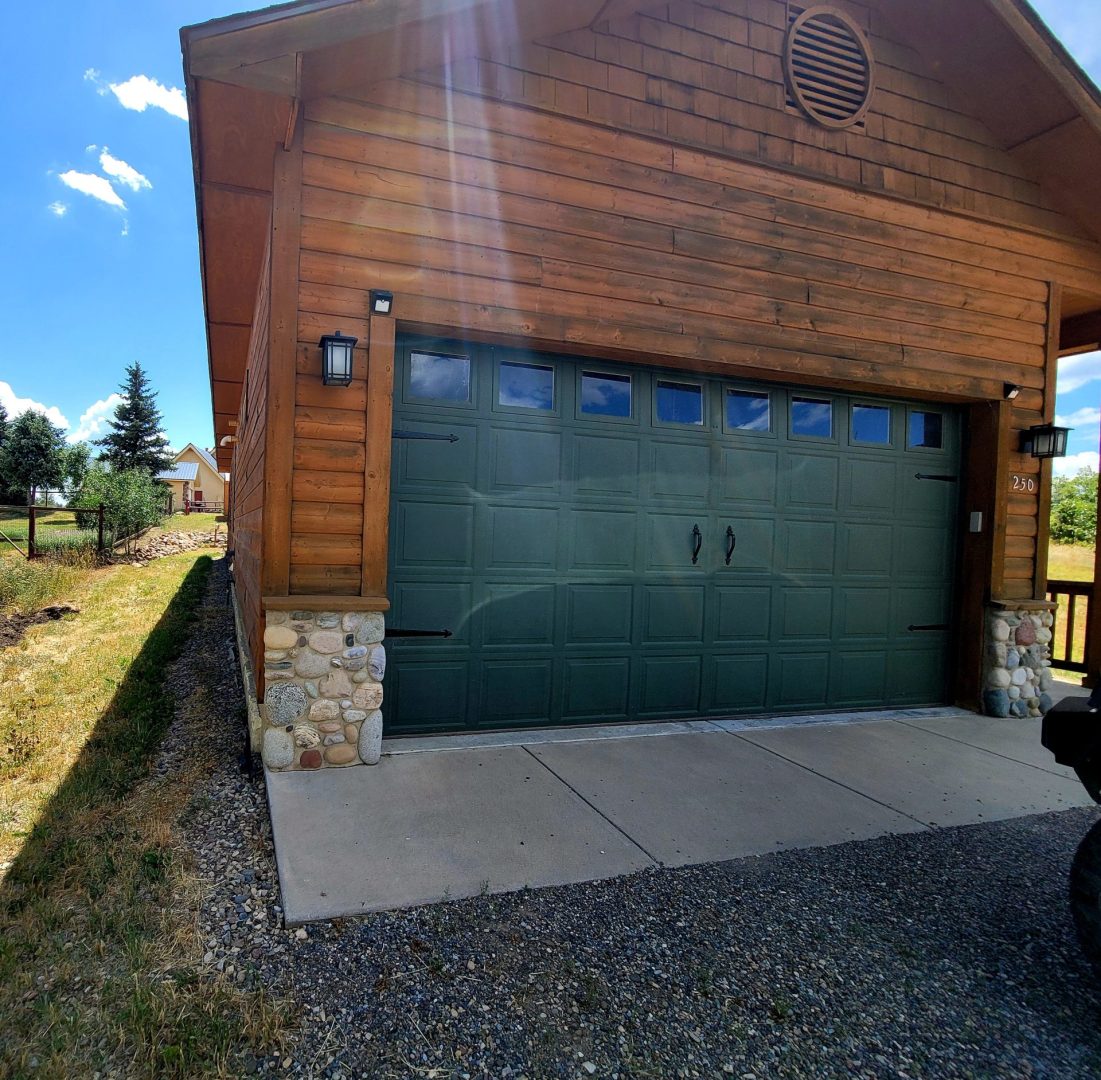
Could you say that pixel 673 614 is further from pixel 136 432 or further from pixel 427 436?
pixel 136 432

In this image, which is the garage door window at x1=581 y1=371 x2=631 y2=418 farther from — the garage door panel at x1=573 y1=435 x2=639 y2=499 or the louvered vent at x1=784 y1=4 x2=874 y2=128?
the louvered vent at x1=784 y1=4 x2=874 y2=128

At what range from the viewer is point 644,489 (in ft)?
14.8

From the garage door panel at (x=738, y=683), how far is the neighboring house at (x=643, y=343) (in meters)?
0.02

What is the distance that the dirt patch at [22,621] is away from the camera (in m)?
6.71

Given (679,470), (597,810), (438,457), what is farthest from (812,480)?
(597,810)

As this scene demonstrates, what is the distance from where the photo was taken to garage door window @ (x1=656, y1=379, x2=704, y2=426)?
4555 millimetres

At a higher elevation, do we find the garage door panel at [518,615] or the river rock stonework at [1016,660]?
the garage door panel at [518,615]

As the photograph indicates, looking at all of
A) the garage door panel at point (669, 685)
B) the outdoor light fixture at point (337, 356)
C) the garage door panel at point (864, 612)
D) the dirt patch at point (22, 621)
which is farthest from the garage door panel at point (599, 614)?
the dirt patch at point (22, 621)

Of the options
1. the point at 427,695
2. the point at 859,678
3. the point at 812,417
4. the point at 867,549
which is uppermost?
the point at 812,417

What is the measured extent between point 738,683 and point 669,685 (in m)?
0.54

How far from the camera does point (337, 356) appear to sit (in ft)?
11.4

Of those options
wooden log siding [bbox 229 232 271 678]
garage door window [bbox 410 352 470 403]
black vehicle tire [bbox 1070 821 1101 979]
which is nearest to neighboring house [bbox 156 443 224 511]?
wooden log siding [bbox 229 232 271 678]

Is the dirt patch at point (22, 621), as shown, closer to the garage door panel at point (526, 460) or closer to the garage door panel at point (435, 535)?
the garage door panel at point (435, 535)

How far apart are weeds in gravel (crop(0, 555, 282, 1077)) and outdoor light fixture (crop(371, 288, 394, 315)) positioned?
99.6 inches
